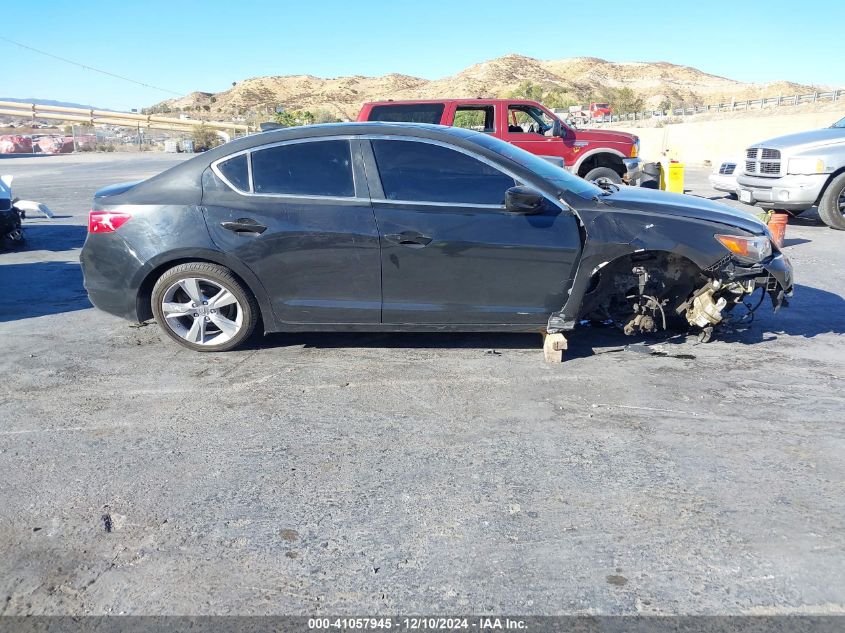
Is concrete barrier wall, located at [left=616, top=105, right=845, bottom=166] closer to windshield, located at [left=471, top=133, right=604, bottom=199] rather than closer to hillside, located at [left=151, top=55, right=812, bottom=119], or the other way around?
windshield, located at [left=471, top=133, right=604, bottom=199]

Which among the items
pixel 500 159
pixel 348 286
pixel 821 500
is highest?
pixel 500 159

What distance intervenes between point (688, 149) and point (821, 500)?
28.0 meters

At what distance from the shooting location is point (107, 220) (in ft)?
17.4

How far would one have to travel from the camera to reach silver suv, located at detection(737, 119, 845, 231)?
10.4m

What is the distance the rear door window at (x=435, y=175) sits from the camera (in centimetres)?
504

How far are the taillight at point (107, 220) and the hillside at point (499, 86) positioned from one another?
8816cm

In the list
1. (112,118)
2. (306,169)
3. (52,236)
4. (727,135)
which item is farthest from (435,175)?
(112,118)

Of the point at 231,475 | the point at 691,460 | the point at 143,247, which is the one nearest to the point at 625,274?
the point at 691,460

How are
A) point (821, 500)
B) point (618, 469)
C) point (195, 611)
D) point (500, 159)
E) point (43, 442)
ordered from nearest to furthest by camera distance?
1. point (195, 611)
2. point (821, 500)
3. point (618, 469)
4. point (43, 442)
5. point (500, 159)

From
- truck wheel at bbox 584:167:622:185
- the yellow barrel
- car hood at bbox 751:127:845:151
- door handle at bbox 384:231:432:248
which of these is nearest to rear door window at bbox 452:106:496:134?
truck wheel at bbox 584:167:622:185

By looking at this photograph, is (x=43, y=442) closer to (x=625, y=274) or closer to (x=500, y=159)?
(x=500, y=159)

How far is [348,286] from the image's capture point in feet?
16.7

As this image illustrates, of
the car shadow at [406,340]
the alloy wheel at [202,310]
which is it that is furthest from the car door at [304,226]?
the car shadow at [406,340]

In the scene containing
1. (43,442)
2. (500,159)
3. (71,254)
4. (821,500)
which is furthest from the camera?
(71,254)
